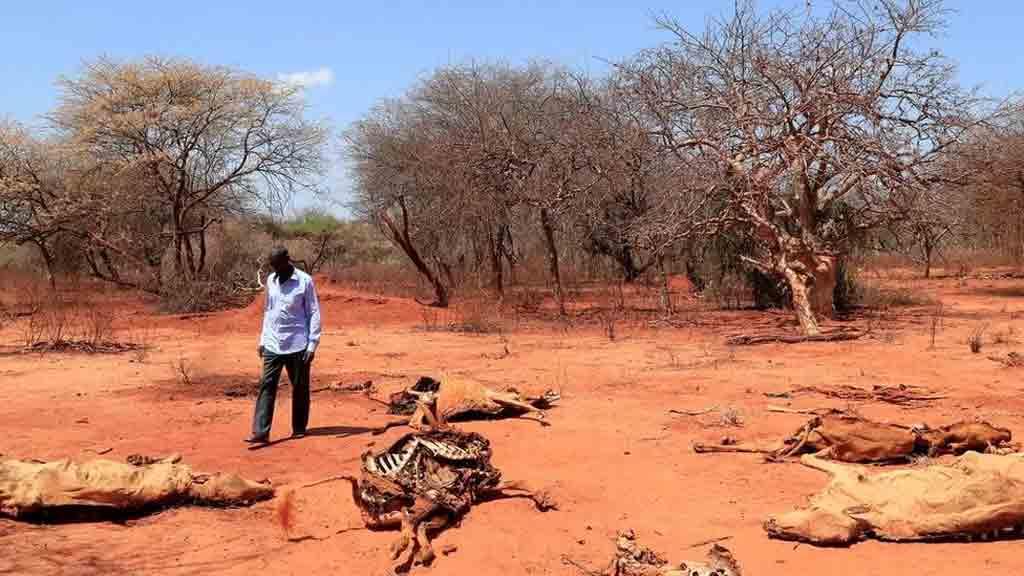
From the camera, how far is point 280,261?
23.1 ft

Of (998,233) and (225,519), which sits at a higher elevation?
(998,233)

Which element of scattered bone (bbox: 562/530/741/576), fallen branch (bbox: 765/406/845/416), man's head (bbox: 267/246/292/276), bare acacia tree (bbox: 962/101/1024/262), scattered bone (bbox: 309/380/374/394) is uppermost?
bare acacia tree (bbox: 962/101/1024/262)

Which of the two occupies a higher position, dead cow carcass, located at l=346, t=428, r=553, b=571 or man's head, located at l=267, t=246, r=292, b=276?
man's head, located at l=267, t=246, r=292, b=276

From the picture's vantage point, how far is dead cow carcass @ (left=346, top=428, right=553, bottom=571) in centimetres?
473

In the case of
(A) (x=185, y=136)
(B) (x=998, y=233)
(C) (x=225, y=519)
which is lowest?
(C) (x=225, y=519)

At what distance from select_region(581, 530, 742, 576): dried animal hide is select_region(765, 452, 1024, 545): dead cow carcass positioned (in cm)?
60

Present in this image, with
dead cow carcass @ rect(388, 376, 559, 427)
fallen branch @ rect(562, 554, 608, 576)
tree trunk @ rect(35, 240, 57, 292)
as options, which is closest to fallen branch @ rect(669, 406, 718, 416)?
dead cow carcass @ rect(388, 376, 559, 427)

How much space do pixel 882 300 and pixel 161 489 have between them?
626 inches

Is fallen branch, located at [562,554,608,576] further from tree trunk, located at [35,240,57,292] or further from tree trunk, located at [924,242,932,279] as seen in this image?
tree trunk, located at [35,240,57,292]

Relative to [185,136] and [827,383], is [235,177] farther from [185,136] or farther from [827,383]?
[827,383]

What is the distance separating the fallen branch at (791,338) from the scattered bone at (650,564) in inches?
333

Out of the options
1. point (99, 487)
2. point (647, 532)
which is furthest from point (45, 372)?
point (647, 532)

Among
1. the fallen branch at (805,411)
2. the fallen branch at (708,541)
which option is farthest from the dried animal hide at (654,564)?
the fallen branch at (805,411)

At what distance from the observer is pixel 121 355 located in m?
12.7
